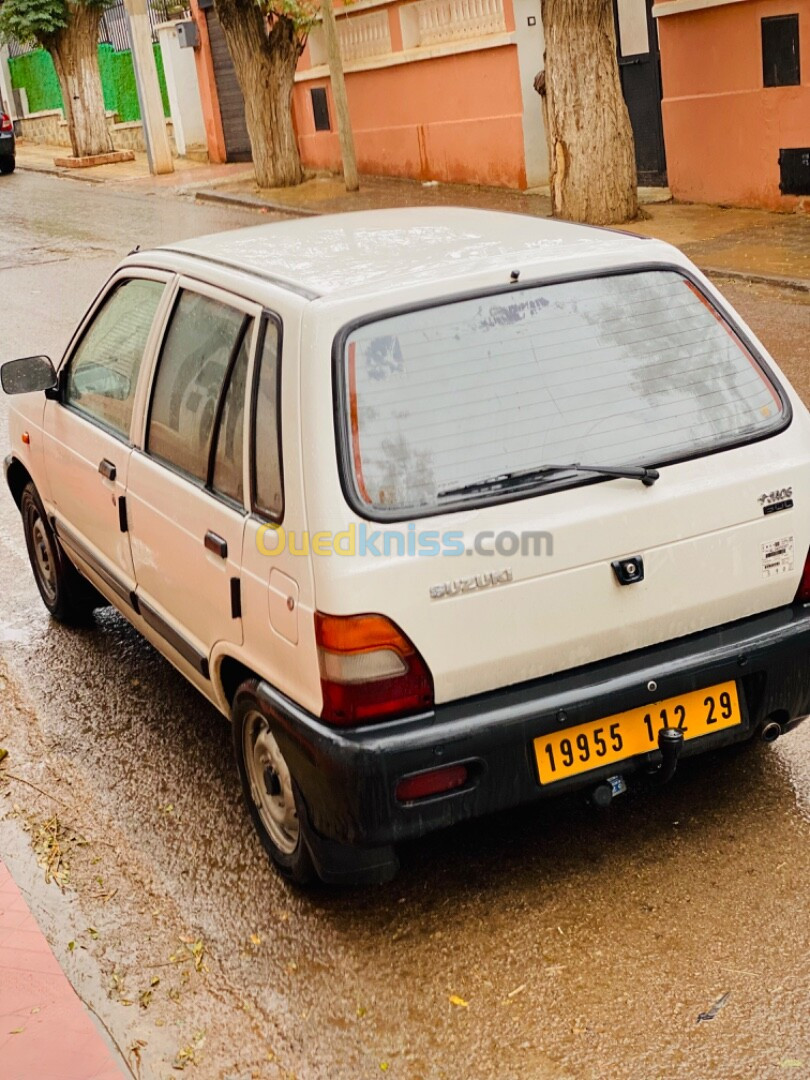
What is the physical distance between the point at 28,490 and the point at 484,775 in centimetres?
360

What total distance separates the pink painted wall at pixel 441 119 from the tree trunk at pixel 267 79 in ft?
3.82

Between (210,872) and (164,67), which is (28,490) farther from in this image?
(164,67)

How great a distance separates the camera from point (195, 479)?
4508 millimetres

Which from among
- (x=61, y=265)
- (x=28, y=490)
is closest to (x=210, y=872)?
(x=28, y=490)

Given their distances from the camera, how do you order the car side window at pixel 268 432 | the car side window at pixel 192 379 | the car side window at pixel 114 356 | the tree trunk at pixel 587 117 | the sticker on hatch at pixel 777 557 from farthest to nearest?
the tree trunk at pixel 587 117
the car side window at pixel 114 356
the car side window at pixel 192 379
the sticker on hatch at pixel 777 557
the car side window at pixel 268 432

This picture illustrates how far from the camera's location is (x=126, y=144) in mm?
34125

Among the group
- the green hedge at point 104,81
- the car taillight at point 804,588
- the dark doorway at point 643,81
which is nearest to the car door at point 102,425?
the car taillight at point 804,588

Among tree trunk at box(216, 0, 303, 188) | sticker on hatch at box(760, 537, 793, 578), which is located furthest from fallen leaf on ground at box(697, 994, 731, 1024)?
tree trunk at box(216, 0, 303, 188)

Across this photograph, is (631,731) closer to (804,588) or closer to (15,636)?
(804,588)

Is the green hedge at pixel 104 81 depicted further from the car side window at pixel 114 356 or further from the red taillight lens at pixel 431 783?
the red taillight lens at pixel 431 783

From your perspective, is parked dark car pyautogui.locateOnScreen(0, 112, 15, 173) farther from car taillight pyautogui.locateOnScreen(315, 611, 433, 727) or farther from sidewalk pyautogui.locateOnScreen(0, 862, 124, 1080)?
car taillight pyautogui.locateOnScreen(315, 611, 433, 727)

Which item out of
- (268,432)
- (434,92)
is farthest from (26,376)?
(434,92)

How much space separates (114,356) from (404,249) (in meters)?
1.43

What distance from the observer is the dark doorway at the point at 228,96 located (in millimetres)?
27484
